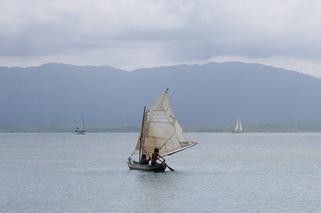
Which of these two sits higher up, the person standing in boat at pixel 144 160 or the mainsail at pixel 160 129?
the mainsail at pixel 160 129

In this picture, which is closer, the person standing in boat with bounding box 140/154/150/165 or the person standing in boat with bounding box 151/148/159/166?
the person standing in boat with bounding box 151/148/159/166

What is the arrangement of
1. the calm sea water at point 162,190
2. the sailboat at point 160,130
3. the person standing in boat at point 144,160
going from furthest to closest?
the sailboat at point 160,130, the person standing in boat at point 144,160, the calm sea water at point 162,190

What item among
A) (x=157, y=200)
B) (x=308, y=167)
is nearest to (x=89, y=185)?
(x=157, y=200)

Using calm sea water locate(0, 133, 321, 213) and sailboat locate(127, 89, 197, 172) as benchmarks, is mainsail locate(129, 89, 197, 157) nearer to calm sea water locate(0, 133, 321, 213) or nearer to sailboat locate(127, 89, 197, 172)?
sailboat locate(127, 89, 197, 172)

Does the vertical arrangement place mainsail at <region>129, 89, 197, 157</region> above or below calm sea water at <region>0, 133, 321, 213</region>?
above

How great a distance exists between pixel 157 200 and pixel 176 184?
1226cm

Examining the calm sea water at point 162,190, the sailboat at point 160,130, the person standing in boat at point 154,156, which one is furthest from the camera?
the sailboat at point 160,130

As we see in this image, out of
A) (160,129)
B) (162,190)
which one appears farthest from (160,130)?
(162,190)

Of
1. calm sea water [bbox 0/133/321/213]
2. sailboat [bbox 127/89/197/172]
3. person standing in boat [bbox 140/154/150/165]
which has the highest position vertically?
sailboat [bbox 127/89/197/172]

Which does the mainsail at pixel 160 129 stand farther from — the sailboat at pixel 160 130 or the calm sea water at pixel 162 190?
the calm sea water at pixel 162 190

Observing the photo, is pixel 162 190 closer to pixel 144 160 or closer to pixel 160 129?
pixel 144 160

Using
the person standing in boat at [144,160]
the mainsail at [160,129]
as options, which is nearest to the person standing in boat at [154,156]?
the person standing in boat at [144,160]

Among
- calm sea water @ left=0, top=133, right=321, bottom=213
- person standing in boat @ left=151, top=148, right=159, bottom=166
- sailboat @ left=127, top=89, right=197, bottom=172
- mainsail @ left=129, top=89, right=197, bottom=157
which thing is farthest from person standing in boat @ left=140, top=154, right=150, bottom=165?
person standing in boat @ left=151, top=148, right=159, bottom=166

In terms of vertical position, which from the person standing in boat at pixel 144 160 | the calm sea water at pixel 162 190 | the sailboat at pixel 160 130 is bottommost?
the calm sea water at pixel 162 190
